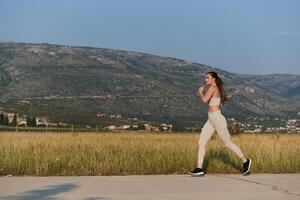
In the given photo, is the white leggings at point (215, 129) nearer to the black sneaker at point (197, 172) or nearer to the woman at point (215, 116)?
the woman at point (215, 116)

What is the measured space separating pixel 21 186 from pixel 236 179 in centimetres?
359

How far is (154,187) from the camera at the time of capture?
9758 millimetres

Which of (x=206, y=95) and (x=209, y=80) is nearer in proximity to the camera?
(x=206, y=95)

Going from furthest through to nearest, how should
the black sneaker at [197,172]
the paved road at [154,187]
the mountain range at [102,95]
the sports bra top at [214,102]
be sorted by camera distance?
the mountain range at [102,95] < the sports bra top at [214,102] < the black sneaker at [197,172] < the paved road at [154,187]

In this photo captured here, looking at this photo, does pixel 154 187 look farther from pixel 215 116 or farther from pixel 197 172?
pixel 215 116

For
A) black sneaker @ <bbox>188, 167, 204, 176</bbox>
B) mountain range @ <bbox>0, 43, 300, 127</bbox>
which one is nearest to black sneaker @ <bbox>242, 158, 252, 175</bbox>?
black sneaker @ <bbox>188, 167, 204, 176</bbox>

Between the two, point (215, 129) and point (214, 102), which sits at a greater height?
point (214, 102)

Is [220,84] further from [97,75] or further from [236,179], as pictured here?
[97,75]

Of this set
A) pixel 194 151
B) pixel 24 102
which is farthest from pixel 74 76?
pixel 194 151

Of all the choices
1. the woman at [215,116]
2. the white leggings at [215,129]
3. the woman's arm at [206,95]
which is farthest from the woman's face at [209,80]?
the white leggings at [215,129]

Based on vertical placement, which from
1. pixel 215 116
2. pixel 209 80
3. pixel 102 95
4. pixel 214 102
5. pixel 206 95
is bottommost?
pixel 215 116

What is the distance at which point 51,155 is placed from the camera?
12.3 meters

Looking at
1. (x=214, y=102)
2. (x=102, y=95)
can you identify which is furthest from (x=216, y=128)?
(x=102, y=95)

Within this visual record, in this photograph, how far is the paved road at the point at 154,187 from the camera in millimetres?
8781
